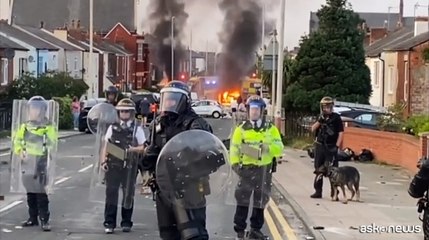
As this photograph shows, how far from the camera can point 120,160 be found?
12727 mm

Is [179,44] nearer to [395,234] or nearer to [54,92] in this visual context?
[54,92]

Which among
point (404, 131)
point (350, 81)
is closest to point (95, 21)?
point (350, 81)

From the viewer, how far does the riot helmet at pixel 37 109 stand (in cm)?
1320

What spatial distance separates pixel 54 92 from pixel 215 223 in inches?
1484

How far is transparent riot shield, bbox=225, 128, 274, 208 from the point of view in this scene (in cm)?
1188

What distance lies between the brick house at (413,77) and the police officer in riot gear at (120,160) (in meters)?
27.6

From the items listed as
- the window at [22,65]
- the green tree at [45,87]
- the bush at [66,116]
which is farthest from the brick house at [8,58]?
the bush at [66,116]

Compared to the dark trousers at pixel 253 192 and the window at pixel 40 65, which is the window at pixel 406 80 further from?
the dark trousers at pixel 253 192

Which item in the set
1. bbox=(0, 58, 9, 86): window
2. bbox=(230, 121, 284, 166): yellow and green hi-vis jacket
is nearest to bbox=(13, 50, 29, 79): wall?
bbox=(0, 58, 9, 86): window

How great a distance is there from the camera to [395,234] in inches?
484

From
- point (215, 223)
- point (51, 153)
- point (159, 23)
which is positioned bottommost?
point (215, 223)

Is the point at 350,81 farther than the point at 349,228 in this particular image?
Yes

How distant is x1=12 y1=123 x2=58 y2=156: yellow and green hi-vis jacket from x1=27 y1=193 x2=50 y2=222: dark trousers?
0.58 metres

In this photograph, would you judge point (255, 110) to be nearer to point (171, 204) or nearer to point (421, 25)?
point (171, 204)
